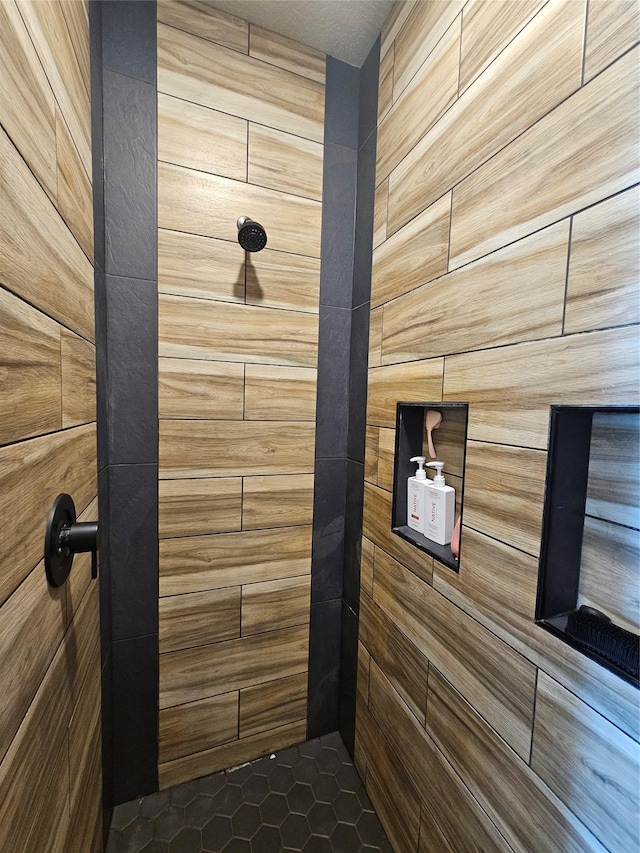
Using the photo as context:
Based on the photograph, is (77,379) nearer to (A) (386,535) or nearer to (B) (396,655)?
(A) (386,535)

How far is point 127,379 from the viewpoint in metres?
1.10

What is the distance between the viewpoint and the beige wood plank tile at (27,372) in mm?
454

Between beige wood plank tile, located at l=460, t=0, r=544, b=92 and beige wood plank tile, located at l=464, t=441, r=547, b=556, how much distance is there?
82 cm

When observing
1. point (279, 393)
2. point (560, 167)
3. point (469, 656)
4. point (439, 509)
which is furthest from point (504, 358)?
point (279, 393)

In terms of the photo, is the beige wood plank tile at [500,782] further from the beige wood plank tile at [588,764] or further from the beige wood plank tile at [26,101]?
the beige wood plank tile at [26,101]

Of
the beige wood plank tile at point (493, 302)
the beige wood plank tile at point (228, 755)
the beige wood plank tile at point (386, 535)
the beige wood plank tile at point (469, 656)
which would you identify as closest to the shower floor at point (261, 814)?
the beige wood plank tile at point (228, 755)

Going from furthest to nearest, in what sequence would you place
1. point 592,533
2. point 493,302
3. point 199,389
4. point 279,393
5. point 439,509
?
point 279,393 < point 199,389 < point 439,509 < point 493,302 < point 592,533

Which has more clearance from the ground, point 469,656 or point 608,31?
point 608,31

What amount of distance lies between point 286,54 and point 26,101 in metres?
1.09

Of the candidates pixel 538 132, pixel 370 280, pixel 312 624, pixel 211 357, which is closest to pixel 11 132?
pixel 211 357

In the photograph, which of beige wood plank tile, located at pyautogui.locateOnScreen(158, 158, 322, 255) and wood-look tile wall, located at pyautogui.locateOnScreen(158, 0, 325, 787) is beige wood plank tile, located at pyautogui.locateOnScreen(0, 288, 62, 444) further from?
beige wood plank tile, located at pyautogui.locateOnScreen(158, 158, 322, 255)

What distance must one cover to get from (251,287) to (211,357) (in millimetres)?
275

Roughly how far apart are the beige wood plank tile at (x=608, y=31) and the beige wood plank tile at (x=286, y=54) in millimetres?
988

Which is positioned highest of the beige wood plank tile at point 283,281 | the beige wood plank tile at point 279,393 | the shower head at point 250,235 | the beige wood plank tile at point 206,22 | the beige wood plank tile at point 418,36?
the beige wood plank tile at point 206,22
